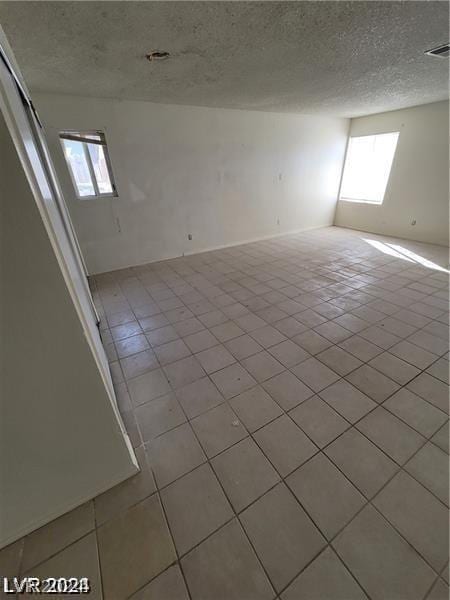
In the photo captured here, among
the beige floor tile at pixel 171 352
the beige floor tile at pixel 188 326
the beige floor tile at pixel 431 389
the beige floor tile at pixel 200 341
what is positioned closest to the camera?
the beige floor tile at pixel 431 389

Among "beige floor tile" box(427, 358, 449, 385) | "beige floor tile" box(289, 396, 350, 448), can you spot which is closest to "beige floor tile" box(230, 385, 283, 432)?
"beige floor tile" box(289, 396, 350, 448)

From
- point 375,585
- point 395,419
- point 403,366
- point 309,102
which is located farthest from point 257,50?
point 375,585

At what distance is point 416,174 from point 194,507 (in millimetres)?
6141

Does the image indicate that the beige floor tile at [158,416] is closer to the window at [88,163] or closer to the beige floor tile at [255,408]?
the beige floor tile at [255,408]

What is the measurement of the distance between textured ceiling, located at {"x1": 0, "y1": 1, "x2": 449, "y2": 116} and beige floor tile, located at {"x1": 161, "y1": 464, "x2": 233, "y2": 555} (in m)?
2.66

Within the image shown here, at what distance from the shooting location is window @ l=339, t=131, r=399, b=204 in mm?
5074

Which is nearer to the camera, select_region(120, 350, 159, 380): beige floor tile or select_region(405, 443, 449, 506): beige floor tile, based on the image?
select_region(405, 443, 449, 506): beige floor tile

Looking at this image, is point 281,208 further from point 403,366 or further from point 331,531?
point 331,531

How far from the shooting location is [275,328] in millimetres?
2479

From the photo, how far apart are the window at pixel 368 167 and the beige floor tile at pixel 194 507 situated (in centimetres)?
615

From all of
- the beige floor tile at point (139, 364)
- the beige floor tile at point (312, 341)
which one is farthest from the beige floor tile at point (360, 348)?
the beige floor tile at point (139, 364)

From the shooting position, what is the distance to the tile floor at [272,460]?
999 millimetres

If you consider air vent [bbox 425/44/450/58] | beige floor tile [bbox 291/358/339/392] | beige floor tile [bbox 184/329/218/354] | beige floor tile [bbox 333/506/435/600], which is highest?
air vent [bbox 425/44/450/58]

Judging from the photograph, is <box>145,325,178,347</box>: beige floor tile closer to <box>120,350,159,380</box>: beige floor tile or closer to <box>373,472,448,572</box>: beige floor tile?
<box>120,350,159,380</box>: beige floor tile
